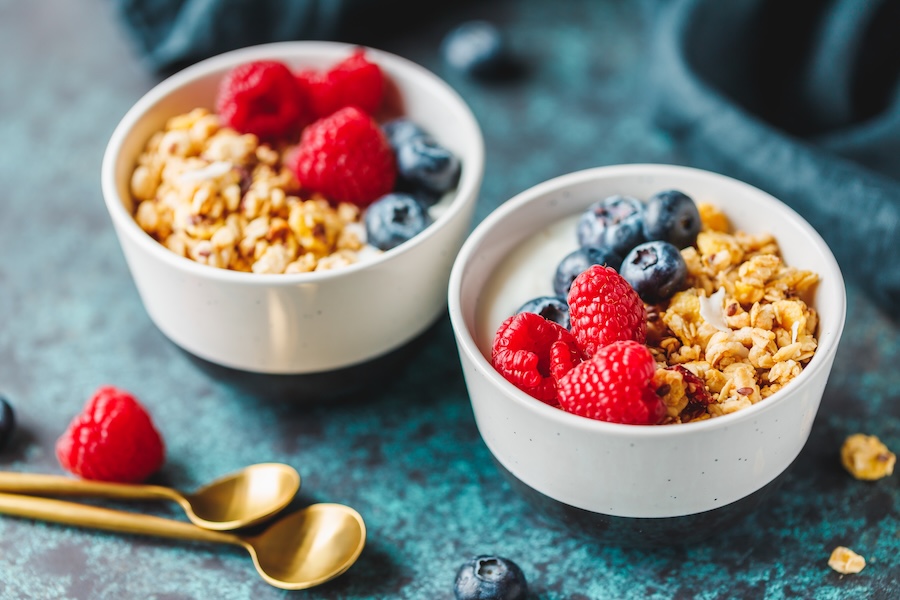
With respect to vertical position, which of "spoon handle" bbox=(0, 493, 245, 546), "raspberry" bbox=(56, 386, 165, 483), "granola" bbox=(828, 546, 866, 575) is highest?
"raspberry" bbox=(56, 386, 165, 483)

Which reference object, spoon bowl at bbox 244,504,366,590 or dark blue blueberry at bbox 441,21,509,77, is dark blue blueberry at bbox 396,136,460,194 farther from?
dark blue blueberry at bbox 441,21,509,77

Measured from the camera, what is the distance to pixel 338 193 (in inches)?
52.9

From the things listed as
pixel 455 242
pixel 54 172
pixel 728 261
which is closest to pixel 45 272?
pixel 54 172

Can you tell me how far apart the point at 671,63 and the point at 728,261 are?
0.59m

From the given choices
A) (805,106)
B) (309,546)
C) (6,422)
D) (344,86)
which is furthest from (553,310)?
(805,106)

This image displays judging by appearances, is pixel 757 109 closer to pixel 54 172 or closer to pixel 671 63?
pixel 671 63

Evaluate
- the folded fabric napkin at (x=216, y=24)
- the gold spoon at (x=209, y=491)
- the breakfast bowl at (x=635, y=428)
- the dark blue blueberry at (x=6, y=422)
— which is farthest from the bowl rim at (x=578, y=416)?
the folded fabric napkin at (x=216, y=24)

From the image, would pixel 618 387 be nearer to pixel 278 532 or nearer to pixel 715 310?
pixel 715 310

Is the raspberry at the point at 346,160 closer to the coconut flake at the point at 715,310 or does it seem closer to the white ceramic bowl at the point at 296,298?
the white ceramic bowl at the point at 296,298

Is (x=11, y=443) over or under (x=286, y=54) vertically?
under

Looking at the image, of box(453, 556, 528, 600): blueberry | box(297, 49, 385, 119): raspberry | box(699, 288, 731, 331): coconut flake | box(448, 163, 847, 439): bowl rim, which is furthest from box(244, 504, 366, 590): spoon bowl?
box(297, 49, 385, 119): raspberry

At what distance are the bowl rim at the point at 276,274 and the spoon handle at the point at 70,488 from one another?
11.1 inches

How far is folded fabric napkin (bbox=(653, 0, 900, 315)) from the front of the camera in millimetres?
1457

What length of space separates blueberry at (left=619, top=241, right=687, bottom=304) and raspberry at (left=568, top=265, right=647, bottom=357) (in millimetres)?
61
